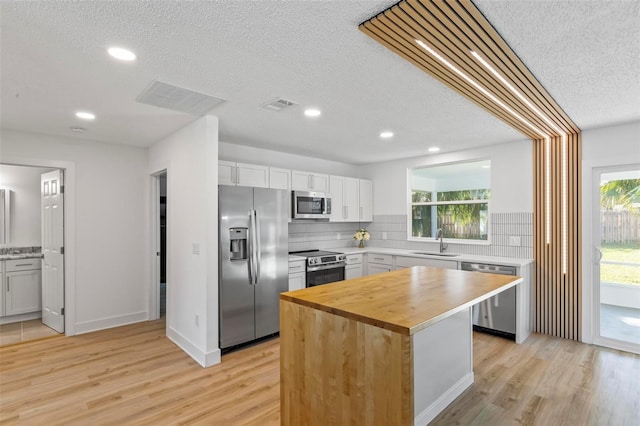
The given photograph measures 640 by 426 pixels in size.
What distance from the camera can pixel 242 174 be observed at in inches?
162

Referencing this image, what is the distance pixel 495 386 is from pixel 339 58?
293cm

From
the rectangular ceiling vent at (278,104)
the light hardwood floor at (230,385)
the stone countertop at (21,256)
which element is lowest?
the light hardwood floor at (230,385)

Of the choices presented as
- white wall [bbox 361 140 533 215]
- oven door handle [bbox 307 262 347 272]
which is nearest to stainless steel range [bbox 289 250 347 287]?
oven door handle [bbox 307 262 347 272]

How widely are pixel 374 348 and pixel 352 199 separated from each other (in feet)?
13.5

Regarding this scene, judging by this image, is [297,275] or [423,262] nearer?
[297,275]

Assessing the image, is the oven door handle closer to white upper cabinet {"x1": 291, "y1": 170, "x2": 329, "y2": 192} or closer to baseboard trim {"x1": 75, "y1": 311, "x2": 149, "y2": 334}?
white upper cabinet {"x1": 291, "y1": 170, "x2": 329, "y2": 192}

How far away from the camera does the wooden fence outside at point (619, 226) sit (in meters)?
3.50

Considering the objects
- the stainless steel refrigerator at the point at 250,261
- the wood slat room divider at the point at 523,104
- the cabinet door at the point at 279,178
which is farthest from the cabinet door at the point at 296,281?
the wood slat room divider at the point at 523,104

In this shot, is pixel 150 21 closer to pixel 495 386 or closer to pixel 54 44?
pixel 54 44

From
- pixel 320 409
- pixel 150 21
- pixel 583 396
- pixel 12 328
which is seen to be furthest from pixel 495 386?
pixel 12 328

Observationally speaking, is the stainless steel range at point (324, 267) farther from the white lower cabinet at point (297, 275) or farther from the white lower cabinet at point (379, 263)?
the white lower cabinet at point (379, 263)

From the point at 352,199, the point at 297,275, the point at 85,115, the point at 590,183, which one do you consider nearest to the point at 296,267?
the point at 297,275

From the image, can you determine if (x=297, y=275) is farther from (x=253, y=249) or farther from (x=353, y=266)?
(x=353, y=266)

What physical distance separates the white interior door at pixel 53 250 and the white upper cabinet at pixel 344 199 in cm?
364
